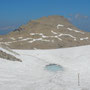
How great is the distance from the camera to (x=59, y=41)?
332 feet

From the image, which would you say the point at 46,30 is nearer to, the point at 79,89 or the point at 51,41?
the point at 51,41

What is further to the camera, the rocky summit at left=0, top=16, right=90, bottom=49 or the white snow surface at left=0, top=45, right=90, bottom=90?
the rocky summit at left=0, top=16, right=90, bottom=49

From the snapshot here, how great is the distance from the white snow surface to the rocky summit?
5434 cm

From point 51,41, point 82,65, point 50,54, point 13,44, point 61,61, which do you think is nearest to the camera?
point 82,65

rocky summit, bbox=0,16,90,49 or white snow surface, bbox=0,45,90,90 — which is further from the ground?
rocky summit, bbox=0,16,90,49

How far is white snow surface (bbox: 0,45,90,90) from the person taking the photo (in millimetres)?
16594

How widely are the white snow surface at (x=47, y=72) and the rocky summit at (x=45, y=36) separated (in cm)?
5434

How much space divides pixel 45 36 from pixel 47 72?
8181cm

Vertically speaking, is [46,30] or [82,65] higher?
[46,30]

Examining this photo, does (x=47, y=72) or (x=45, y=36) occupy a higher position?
(x=45, y=36)

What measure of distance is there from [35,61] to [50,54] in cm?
760

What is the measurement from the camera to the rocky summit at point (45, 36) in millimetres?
95500

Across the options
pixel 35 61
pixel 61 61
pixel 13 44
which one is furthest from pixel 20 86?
pixel 13 44

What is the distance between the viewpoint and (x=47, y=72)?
25109mm
